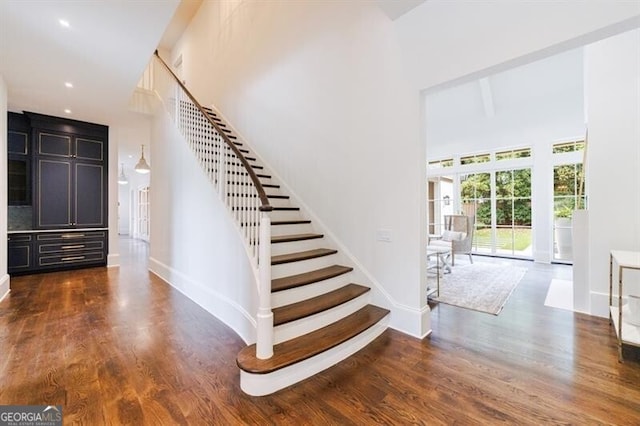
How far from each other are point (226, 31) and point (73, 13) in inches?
149

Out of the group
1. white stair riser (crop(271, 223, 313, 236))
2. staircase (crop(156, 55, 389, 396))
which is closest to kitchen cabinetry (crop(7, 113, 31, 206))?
staircase (crop(156, 55, 389, 396))

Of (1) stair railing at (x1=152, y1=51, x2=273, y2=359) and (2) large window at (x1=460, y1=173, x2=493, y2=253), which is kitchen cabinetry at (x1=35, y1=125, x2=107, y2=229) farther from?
(2) large window at (x1=460, y1=173, x2=493, y2=253)

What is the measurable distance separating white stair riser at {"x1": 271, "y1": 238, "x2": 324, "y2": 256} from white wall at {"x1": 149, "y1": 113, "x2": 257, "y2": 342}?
479 millimetres

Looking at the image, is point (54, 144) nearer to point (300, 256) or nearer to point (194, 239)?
point (194, 239)

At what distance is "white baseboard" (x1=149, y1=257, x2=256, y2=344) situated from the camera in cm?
258

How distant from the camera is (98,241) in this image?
580 centimetres

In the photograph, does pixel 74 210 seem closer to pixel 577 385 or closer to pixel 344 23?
pixel 344 23

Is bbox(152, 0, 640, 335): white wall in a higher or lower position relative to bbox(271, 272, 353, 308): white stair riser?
higher

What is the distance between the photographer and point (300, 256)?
3043 mm

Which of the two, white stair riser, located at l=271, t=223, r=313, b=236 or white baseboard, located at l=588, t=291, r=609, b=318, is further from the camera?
white stair riser, located at l=271, t=223, r=313, b=236

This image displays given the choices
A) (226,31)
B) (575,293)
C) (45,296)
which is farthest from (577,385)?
(226,31)

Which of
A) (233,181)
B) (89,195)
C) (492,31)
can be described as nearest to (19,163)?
(89,195)

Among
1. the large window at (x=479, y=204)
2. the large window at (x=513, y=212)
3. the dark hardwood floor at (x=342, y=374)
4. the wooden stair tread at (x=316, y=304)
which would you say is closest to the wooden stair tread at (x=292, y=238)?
the wooden stair tread at (x=316, y=304)

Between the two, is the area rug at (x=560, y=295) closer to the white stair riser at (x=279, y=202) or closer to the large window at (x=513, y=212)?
the large window at (x=513, y=212)
